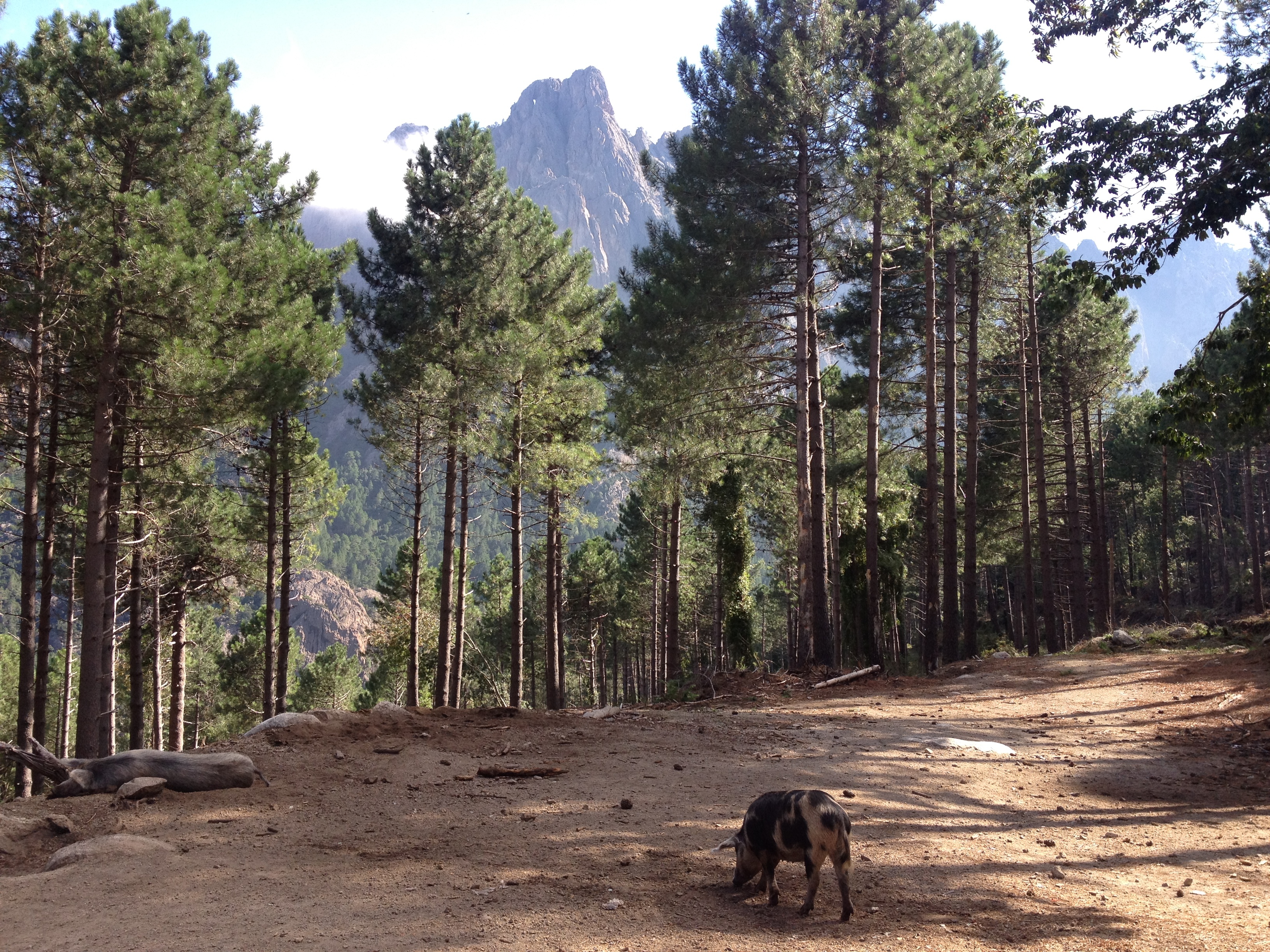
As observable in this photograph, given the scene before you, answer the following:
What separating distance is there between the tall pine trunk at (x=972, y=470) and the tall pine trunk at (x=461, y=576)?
457 inches

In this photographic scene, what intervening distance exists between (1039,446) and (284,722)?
19.5m

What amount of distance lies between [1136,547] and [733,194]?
4646cm

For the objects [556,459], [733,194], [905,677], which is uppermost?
[733,194]

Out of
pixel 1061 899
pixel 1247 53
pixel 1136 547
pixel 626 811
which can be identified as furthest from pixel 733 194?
pixel 1136 547

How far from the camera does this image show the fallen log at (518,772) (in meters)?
7.80

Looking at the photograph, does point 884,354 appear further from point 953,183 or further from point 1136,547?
point 1136,547

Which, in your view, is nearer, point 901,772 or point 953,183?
point 901,772

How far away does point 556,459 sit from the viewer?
19594 mm

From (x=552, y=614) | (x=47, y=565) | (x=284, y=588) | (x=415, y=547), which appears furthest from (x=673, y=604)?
(x=47, y=565)

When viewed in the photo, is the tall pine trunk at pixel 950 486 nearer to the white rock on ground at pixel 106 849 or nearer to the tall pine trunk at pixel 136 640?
the white rock on ground at pixel 106 849

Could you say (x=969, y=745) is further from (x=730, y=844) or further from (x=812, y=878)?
(x=812, y=878)

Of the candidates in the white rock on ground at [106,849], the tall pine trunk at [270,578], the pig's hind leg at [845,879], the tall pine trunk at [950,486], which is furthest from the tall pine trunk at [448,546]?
the pig's hind leg at [845,879]

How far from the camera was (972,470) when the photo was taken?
18234mm

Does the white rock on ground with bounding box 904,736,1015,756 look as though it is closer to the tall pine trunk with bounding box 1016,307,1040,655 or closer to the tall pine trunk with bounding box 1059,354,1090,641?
the tall pine trunk with bounding box 1016,307,1040,655
